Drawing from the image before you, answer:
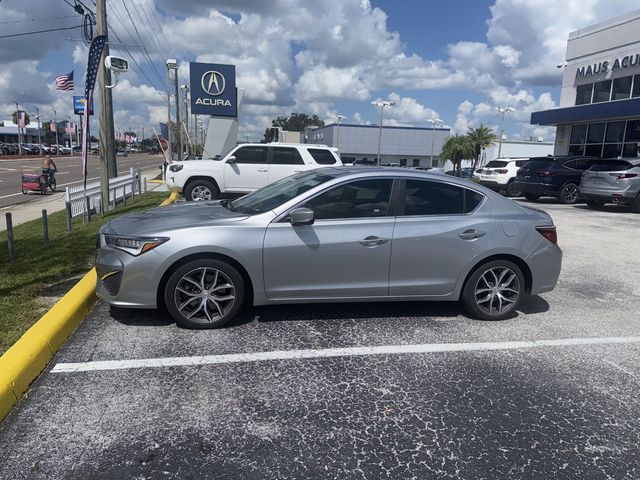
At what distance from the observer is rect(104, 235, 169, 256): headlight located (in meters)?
4.45

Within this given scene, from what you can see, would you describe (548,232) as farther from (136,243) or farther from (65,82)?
(65,82)

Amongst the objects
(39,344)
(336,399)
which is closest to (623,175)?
(336,399)

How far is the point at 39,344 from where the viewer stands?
12.7 feet

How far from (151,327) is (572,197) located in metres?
15.9

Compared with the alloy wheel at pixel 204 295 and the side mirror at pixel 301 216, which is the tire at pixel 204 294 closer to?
the alloy wheel at pixel 204 295

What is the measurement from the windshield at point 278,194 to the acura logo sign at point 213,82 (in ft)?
72.9

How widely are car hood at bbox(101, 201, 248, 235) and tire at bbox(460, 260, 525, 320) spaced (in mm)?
2355

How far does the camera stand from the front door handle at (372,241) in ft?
15.6

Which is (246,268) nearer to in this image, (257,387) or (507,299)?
(257,387)

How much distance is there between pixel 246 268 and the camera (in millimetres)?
4578

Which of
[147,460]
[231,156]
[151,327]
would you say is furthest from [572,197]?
[147,460]

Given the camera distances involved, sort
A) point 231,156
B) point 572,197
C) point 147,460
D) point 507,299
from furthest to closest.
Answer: point 572,197, point 231,156, point 507,299, point 147,460

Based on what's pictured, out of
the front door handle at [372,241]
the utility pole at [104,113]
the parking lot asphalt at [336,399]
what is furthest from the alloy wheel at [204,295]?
the utility pole at [104,113]

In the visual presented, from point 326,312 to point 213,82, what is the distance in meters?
23.5
